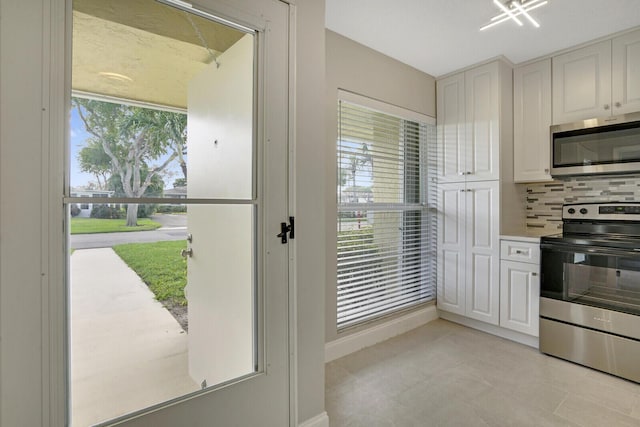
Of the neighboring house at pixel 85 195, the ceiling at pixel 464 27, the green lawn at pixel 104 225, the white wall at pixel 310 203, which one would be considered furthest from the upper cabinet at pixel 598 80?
the neighboring house at pixel 85 195

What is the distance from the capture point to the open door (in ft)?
4.00

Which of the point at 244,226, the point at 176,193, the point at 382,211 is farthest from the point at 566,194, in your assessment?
the point at 176,193

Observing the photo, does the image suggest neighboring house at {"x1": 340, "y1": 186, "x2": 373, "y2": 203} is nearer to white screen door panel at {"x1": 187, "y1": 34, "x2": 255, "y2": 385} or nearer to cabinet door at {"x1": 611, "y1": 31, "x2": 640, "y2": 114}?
white screen door panel at {"x1": 187, "y1": 34, "x2": 255, "y2": 385}

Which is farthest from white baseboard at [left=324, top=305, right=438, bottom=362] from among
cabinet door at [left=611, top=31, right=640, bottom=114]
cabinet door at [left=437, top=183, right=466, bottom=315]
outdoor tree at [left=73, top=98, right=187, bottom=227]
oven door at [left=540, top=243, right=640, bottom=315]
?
cabinet door at [left=611, top=31, right=640, bottom=114]

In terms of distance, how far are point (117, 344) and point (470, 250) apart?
282cm

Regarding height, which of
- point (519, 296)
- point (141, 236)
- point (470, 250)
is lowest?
point (519, 296)

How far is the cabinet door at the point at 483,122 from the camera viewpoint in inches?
110

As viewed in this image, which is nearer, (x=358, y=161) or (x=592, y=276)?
(x=592, y=276)

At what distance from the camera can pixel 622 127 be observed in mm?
2330

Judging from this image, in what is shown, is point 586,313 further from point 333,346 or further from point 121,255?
point 121,255

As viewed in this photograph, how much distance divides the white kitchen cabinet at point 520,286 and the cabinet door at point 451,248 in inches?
14.3

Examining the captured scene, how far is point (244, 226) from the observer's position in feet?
4.61

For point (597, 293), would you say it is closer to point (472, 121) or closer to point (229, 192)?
point (472, 121)

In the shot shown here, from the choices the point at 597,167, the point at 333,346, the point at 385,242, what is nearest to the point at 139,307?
the point at 333,346
